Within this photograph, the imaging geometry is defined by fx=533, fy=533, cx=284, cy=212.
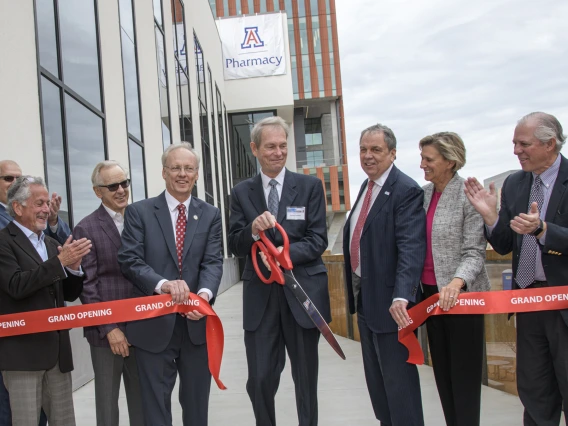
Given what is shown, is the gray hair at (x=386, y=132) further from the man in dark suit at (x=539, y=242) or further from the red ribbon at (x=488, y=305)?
the red ribbon at (x=488, y=305)

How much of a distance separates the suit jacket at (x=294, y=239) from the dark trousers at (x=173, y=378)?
1.22 ft

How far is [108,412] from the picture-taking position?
127 inches

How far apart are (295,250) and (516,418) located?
2474mm

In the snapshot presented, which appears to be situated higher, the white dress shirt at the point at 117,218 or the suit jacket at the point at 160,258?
the white dress shirt at the point at 117,218

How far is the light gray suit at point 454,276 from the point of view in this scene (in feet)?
9.79

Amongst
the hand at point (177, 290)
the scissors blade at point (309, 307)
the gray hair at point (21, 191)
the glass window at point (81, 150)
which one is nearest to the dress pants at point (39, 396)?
the hand at point (177, 290)

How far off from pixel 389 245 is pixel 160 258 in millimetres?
1327

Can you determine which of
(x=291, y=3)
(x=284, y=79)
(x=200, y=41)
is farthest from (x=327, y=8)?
(x=200, y=41)

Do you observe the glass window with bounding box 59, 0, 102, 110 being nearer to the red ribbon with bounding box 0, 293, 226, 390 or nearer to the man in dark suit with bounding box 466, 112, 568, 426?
the red ribbon with bounding box 0, 293, 226, 390

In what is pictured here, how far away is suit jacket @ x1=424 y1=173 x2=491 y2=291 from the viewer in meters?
2.95

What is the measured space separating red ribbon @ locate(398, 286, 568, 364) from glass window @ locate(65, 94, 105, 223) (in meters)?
4.73

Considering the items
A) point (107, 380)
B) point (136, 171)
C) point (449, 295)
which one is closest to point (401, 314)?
point (449, 295)

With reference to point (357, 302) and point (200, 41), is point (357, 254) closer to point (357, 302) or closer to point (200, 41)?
point (357, 302)

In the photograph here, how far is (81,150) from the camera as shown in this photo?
680 cm
